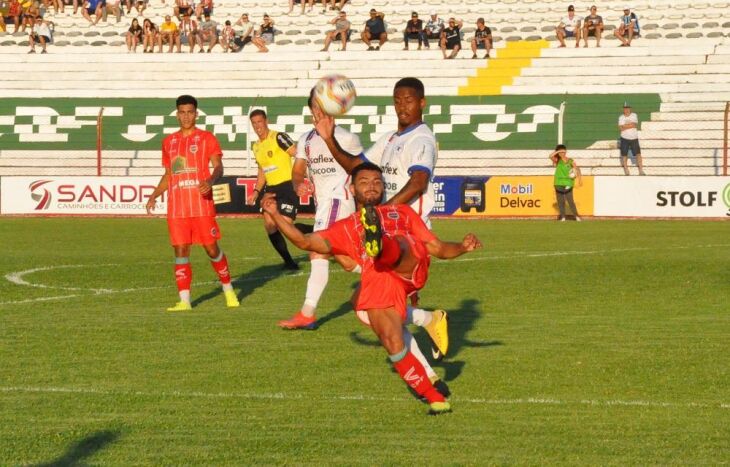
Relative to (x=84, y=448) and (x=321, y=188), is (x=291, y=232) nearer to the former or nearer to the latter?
(x=84, y=448)

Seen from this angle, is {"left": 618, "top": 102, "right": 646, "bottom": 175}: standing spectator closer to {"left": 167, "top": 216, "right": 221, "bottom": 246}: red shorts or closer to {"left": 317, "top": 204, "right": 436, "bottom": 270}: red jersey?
{"left": 167, "top": 216, "right": 221, "bottom": 246}: red shorts

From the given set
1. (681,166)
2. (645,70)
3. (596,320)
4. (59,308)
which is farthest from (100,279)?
(645,70)

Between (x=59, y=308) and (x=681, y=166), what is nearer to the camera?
(x=59, y=308)

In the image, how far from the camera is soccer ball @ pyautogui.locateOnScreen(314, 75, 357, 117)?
912 cm

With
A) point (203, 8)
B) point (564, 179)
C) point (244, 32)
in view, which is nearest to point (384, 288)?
point (564, 179)

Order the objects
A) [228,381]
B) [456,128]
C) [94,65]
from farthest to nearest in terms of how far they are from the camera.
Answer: [94,65], [456,128], [228,381]

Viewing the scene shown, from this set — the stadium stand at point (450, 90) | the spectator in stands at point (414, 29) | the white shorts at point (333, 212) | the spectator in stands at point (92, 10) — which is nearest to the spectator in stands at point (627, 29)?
the stadium stand at point (450, 90)

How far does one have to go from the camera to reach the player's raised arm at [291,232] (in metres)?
6.97

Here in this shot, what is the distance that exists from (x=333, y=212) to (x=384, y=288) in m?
4.16

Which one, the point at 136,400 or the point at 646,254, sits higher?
the point at 136,400

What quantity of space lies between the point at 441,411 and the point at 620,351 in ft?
9.40

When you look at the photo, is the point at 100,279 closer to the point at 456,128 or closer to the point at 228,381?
the point at 228,381

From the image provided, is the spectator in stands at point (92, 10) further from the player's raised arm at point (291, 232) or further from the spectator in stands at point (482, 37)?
the player's raised arm at point (291, 232)

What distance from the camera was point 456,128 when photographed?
35.0 meters
